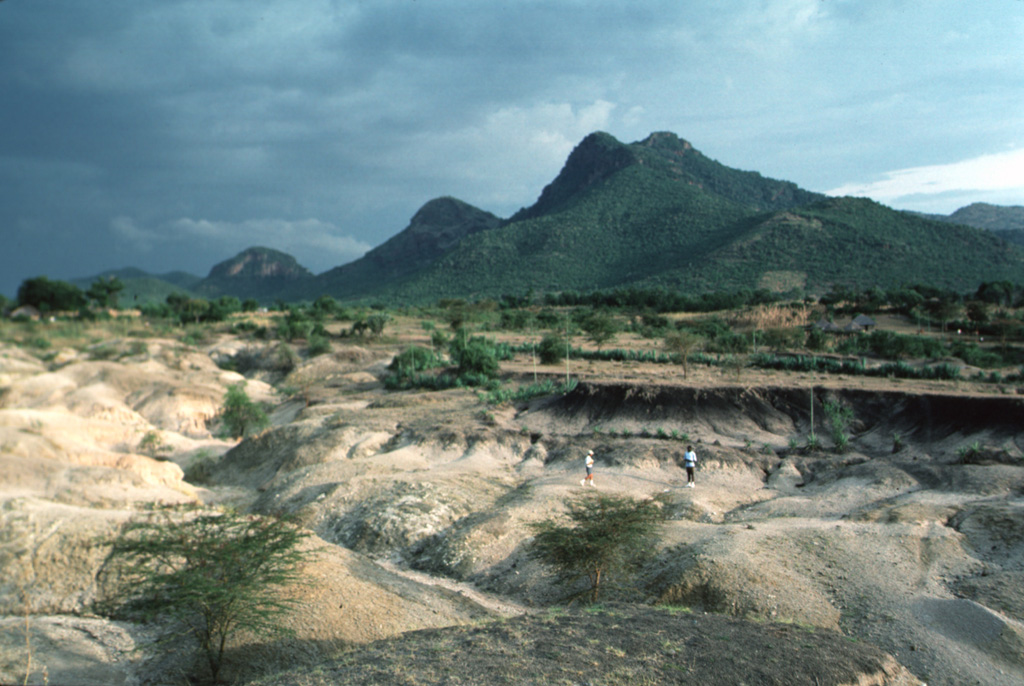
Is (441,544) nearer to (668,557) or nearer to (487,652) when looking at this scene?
(668,557)

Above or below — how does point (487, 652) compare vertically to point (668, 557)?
above

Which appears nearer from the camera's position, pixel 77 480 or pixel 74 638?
pixel 74 638

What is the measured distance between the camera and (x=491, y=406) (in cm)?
3353

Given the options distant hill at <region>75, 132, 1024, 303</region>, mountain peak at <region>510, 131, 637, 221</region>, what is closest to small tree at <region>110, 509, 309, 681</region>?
distant hill at <region>75, 132, 1024, 303</region>

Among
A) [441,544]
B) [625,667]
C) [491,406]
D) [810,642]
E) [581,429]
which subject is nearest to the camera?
[625,667]

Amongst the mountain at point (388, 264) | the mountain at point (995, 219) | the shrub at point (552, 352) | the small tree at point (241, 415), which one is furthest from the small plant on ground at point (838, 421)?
the mountain at point (995, 219)

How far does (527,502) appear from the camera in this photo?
20.2m

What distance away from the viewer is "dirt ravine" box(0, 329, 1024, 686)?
12227 millimetres

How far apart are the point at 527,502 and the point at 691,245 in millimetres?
96662

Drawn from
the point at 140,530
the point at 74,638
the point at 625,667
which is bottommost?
the point at 74,638

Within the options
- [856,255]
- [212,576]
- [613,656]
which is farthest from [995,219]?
[212,576]

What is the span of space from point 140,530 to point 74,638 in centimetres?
218

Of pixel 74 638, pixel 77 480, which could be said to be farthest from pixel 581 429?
pixel 74 638

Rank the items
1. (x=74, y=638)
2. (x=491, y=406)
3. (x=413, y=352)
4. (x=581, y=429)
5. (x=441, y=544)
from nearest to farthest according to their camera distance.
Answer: (x=74, y=638), (x=441, y=544), (x=581, y=429), (x=491, y=406), (x=413, y=352)
